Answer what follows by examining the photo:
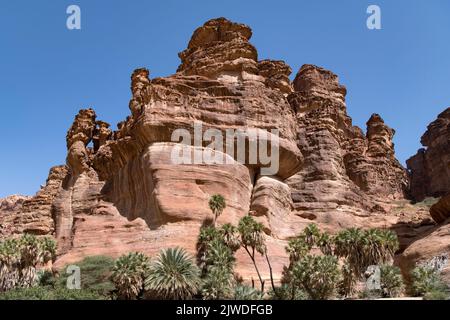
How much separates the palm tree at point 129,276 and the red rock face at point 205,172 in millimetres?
5014

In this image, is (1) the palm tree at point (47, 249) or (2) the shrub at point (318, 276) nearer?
(2) the shrub at point (318, 276)

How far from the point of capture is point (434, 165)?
85812 mm

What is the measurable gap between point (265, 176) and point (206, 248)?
15451mm

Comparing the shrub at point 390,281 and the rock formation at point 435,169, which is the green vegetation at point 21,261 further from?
the rock formation at point 435,169

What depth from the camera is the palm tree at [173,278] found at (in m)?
35.5

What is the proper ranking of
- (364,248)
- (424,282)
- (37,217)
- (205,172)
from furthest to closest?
(37,217)
(205,172)
(364,248)
(424,282)

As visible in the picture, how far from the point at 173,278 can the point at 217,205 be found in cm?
1141

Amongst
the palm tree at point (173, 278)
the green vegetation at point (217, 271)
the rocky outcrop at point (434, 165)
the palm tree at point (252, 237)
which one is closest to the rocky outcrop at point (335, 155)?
the rocky outcrop at point (434, 165)

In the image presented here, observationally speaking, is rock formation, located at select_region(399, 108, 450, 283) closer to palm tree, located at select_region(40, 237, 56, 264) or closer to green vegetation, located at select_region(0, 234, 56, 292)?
palm tree, located at select_region(40, 237, 56, 264)

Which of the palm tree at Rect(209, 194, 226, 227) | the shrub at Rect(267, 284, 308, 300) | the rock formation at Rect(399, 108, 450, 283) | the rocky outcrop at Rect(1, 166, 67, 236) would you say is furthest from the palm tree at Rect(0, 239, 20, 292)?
the rock formation at Rect(399, 108, 450, 283)

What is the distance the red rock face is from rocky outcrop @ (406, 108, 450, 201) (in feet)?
28.5

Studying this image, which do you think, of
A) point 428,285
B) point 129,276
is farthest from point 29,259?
point 428,285

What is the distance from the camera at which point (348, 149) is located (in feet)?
262

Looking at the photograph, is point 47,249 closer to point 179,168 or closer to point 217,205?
point 179,168
